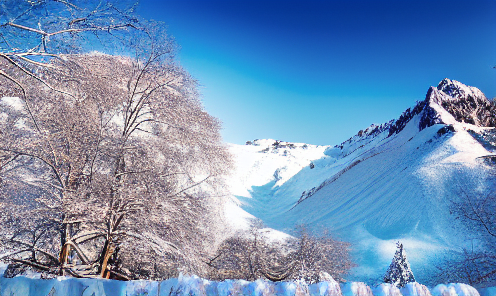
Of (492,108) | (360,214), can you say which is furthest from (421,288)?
(492,108)

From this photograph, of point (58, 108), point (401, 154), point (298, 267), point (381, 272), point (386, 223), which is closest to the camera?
point (58, 108)

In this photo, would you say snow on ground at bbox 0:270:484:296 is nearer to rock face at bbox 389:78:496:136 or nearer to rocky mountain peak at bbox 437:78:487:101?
rock face at bbox 389:78:496:136

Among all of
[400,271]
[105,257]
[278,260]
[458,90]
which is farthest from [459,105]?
[105,257]

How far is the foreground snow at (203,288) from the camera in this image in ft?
8.77

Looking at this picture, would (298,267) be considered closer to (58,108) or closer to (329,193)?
(58,108)

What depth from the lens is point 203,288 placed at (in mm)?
2723

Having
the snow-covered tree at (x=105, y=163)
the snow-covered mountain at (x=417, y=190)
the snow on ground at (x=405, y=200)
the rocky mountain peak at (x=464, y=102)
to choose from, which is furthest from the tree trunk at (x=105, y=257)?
the rocky mountain peak at (x=464, y=102)

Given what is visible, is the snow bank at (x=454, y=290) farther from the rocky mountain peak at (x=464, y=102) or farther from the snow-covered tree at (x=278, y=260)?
the rocky mountain peak at (x=464, y=102)

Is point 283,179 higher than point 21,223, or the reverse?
point 283,179

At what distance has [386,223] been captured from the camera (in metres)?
15.1

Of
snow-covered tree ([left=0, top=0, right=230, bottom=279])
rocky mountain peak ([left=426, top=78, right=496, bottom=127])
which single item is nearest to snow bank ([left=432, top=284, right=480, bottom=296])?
snow-covered tree ([left=0, top=0, right=230, bottom=279])

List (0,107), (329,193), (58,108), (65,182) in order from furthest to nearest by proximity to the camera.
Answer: (329,193)
(0,107)
(58,108)
(65,182)

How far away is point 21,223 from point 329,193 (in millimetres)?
23655

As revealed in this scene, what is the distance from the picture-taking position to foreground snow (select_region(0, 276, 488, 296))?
267cm
